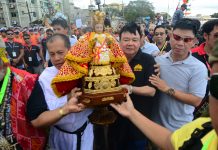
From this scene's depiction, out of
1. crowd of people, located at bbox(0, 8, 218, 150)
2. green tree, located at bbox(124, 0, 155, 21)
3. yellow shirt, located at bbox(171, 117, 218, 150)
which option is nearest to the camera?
yellow shirt, located at bbox(171, 117, 218, 150)

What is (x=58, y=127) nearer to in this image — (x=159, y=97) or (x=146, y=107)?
(x=146, y=107)

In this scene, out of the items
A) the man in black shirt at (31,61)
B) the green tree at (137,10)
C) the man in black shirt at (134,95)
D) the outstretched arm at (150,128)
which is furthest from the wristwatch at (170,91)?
the green tree at (137,10)

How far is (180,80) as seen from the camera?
2.90 meters

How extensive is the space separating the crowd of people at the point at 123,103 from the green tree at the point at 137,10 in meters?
61.0

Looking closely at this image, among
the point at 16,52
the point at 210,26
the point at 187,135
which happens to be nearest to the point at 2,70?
the point at 187,135

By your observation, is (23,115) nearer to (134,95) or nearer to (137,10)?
(134,95)

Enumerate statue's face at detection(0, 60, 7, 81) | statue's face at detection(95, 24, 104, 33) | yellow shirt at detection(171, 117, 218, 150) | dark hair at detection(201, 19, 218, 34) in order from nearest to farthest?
yellow shirt at detection(171, 117, 218, 150) → statue's face at detection(95, 24, 104, 33) → statue's face at detection(0, 60, 7, 81) → dark hair at detection(201, 19, 218, 34)

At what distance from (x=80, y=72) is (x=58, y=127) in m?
0.69

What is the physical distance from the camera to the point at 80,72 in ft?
6.52

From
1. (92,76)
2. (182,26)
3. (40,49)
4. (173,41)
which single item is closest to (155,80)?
(173,41)

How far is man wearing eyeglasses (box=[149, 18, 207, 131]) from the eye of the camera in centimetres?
282

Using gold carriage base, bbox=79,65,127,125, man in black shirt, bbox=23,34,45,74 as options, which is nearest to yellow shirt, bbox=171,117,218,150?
gold carriage base, bbox=79,65,127,125

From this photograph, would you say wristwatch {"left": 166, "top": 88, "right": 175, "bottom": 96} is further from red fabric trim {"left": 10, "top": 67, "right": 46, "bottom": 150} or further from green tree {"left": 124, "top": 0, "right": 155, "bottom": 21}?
green tree {"left": 124, "top": 0, "right": 155, "bottom": 21}

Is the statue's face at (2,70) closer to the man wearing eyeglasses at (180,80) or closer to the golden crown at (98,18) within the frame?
the golden crown at (98,18)
